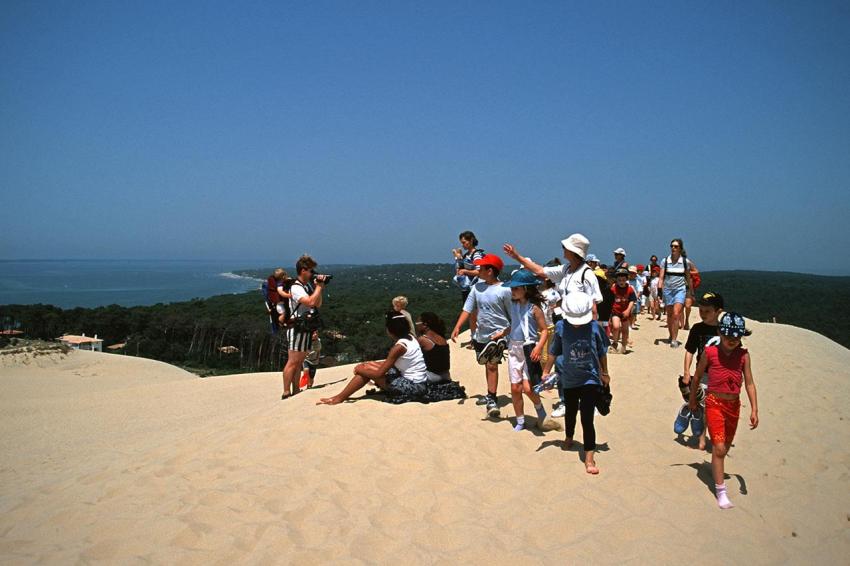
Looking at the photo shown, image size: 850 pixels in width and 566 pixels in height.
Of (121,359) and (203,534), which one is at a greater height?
(203,534)

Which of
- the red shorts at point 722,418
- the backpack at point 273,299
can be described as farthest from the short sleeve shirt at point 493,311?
the backpack at point 273,299

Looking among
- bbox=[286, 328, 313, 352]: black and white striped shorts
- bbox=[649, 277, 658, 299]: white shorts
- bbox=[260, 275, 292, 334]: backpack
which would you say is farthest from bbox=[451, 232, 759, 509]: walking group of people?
bbox=[649, 277, 658, 299]: white shorts

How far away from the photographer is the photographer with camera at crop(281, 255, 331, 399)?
306 inches

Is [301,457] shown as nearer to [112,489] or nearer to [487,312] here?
[112,489]

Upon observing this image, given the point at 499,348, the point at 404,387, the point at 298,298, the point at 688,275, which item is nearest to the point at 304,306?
the point at 298,298

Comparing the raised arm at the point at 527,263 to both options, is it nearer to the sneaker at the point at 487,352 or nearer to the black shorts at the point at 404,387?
the sneaker at the point at 487,352

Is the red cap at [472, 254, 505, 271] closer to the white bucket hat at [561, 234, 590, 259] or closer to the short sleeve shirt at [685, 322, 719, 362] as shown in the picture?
the white bucket hat at [561, 234, 590, 259]

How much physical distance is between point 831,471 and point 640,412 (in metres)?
2.18

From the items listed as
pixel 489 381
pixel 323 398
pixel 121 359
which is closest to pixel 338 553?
pixel 489 381

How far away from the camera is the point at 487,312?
6477mm

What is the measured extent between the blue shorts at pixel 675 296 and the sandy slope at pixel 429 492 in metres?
3.03

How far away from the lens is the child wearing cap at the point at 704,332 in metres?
5.37

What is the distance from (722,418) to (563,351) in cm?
150

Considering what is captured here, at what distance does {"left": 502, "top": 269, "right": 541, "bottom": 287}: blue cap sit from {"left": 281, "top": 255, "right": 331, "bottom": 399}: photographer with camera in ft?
9.81
